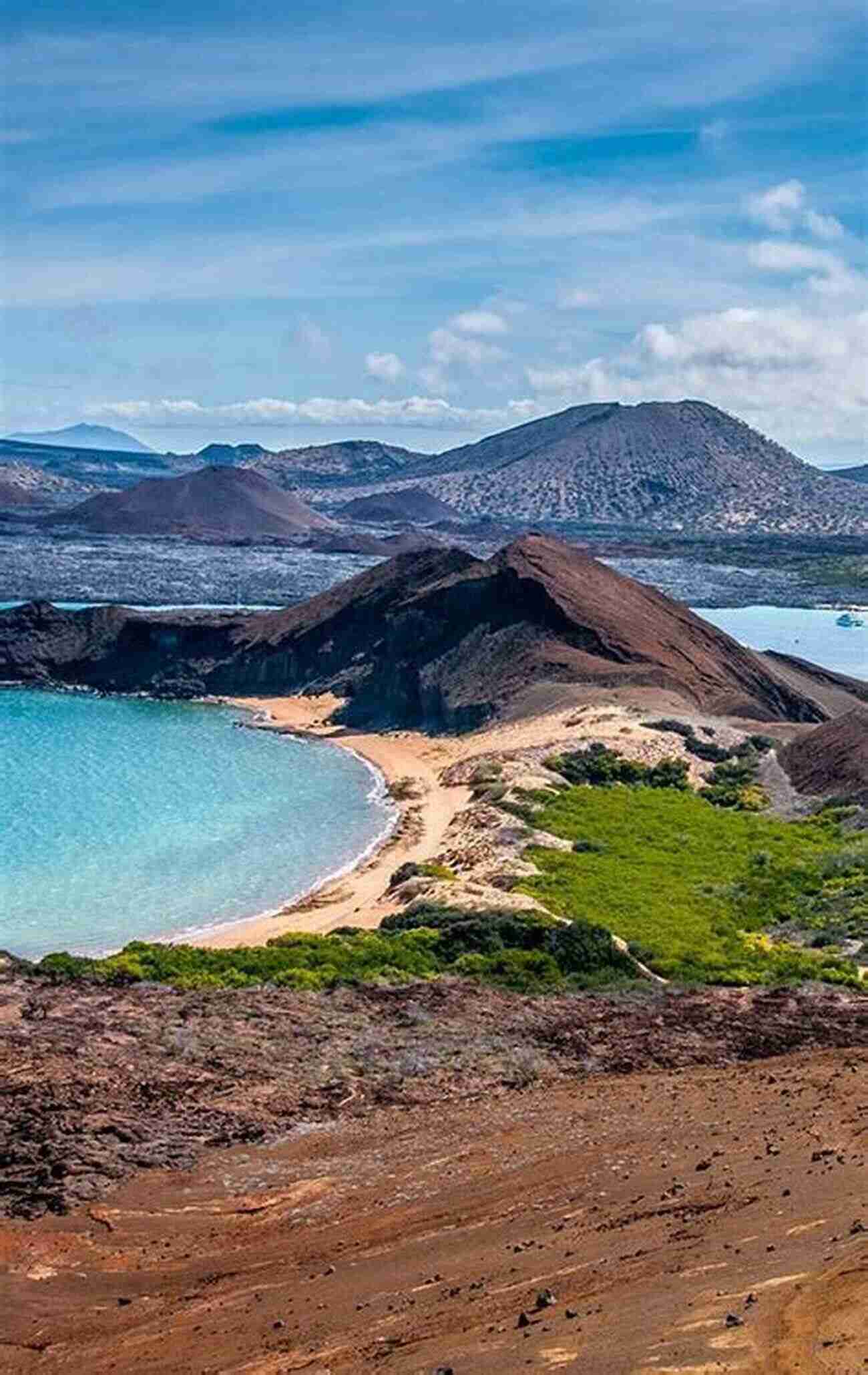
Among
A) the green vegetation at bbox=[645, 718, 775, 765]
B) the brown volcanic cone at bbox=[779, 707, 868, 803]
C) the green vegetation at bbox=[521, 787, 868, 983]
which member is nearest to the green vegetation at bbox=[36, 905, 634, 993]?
the green vegetation at bbox=[521, 787, 868, 983]

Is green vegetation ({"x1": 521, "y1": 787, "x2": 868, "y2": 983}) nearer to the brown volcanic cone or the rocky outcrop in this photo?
the brown volcanic cone

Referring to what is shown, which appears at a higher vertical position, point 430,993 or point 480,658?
point 480,658

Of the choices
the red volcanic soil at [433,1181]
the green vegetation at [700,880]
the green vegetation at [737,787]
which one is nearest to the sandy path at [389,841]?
the green vegetation at [700,880]

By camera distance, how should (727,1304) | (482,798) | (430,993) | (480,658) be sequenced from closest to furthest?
1. (727,1304)
2. (430,993)
3. (482,798)
4. (480,658)

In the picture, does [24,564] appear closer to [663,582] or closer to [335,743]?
[663,582]

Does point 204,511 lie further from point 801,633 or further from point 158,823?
point 158,823

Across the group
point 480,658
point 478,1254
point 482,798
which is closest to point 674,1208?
point 478,1254

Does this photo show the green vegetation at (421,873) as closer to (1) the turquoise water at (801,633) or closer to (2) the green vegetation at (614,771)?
(2) the green vegetation at (614,771)
